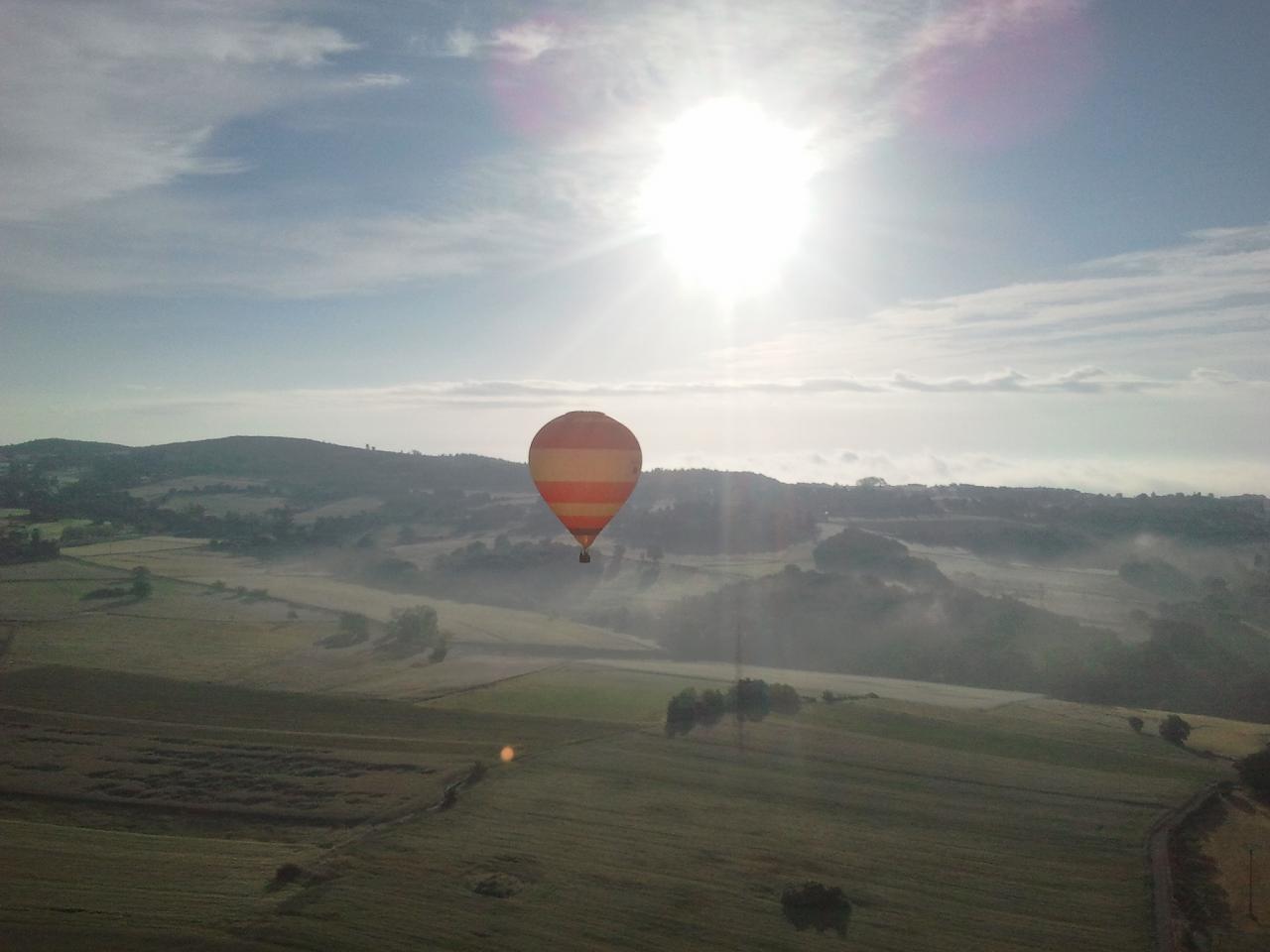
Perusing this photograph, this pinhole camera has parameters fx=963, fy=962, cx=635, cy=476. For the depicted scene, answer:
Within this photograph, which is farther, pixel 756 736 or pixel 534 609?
pixel 534 609

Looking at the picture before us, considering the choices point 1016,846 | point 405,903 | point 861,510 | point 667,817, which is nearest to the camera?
point 405,903

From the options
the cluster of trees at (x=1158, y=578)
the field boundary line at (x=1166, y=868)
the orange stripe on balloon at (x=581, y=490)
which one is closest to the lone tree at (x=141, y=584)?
the orange stripe on balloon at (x=581, y=490)

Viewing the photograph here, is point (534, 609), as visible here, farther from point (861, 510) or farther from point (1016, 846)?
point (861, 510)

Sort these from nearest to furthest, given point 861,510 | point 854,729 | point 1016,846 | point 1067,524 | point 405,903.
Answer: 1. point 405,903
2. point 1016,846
3. point 854,729
4. point 1067,524
5. point 861,510

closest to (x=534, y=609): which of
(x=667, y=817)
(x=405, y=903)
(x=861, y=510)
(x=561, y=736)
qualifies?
(x=561, y=736)

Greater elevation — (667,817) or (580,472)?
(580,472)

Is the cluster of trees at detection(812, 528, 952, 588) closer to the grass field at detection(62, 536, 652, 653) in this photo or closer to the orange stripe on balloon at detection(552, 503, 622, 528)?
the grass field at detection(62, 536, 652, 653)

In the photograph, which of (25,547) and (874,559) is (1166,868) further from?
(25,547)

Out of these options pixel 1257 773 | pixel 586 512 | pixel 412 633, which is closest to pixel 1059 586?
pixel 1257 773
